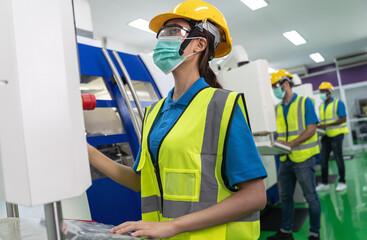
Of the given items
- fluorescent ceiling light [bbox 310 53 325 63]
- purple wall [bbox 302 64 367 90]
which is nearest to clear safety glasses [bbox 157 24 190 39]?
fluorescent ceiling light [bbox 310 53 325 63]

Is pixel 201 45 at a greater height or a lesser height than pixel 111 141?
greater

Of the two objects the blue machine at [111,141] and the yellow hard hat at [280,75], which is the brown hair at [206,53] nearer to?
the blue machine at [111,141]

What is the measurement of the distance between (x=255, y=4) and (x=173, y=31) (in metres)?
5.14

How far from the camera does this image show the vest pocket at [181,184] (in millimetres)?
848

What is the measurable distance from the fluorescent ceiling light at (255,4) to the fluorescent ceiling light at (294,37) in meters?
2.15

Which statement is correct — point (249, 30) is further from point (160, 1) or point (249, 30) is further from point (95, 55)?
point (95, 55)

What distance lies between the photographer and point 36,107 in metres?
0.40

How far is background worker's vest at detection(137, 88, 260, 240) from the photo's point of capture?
2.76 feet

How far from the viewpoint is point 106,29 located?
6.07m

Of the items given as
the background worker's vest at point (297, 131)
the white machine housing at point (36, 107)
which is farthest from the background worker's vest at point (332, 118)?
the white machine housing at point (36, 107)

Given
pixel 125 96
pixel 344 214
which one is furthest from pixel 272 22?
pixel 125 96

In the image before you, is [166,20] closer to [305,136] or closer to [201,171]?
[201,171]

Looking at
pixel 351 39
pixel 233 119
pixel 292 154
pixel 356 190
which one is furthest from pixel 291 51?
pixel 233 119

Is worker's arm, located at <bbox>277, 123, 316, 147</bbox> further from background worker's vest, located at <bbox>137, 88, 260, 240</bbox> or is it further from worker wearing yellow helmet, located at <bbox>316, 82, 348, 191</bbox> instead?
worker wearing yellow helmet, located at <bbox>316, 82, 348, 191</bbox>
